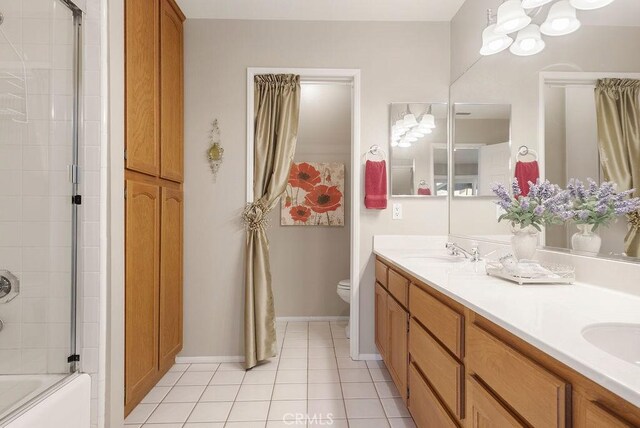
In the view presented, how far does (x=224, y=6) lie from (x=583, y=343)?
273 centimetres

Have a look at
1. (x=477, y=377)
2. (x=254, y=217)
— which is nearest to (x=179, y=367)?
(x=254, y=217)

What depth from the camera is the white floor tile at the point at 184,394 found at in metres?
2.06

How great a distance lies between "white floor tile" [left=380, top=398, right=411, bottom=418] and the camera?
6.18 feet

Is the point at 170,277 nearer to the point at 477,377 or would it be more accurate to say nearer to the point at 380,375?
the point at 380,375

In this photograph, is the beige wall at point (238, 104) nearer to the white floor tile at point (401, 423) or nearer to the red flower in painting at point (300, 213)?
the white floor tile at point (401, 423)

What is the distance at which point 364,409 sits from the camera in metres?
1.94

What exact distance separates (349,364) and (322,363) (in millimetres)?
203

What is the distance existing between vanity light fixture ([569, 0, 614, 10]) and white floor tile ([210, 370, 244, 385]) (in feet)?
8.79

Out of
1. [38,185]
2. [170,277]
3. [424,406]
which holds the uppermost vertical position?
[38,185]

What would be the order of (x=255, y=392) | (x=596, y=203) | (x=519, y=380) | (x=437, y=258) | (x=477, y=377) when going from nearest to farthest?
(x=519, y=380) → (x=477, y=377) → (x=596, y=203) → (x=255, y=392) → (x=437, y=258)

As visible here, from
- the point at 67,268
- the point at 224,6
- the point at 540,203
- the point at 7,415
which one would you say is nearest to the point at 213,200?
the point at 67,268

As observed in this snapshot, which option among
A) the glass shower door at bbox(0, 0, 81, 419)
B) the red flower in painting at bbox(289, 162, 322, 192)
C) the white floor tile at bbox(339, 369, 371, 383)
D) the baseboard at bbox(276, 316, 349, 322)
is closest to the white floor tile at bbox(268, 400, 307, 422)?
the white floor tile at bbox(339, 369, 371, 383)

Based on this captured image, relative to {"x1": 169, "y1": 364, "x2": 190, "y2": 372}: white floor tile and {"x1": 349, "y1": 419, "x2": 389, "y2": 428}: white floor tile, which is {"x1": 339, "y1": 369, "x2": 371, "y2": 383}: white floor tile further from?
{"x1": 169, "y1": 364, "x2": 190, "y2": 372}: white floor tile

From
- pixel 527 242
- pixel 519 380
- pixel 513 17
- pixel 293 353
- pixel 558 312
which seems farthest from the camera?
pixel 293 353
